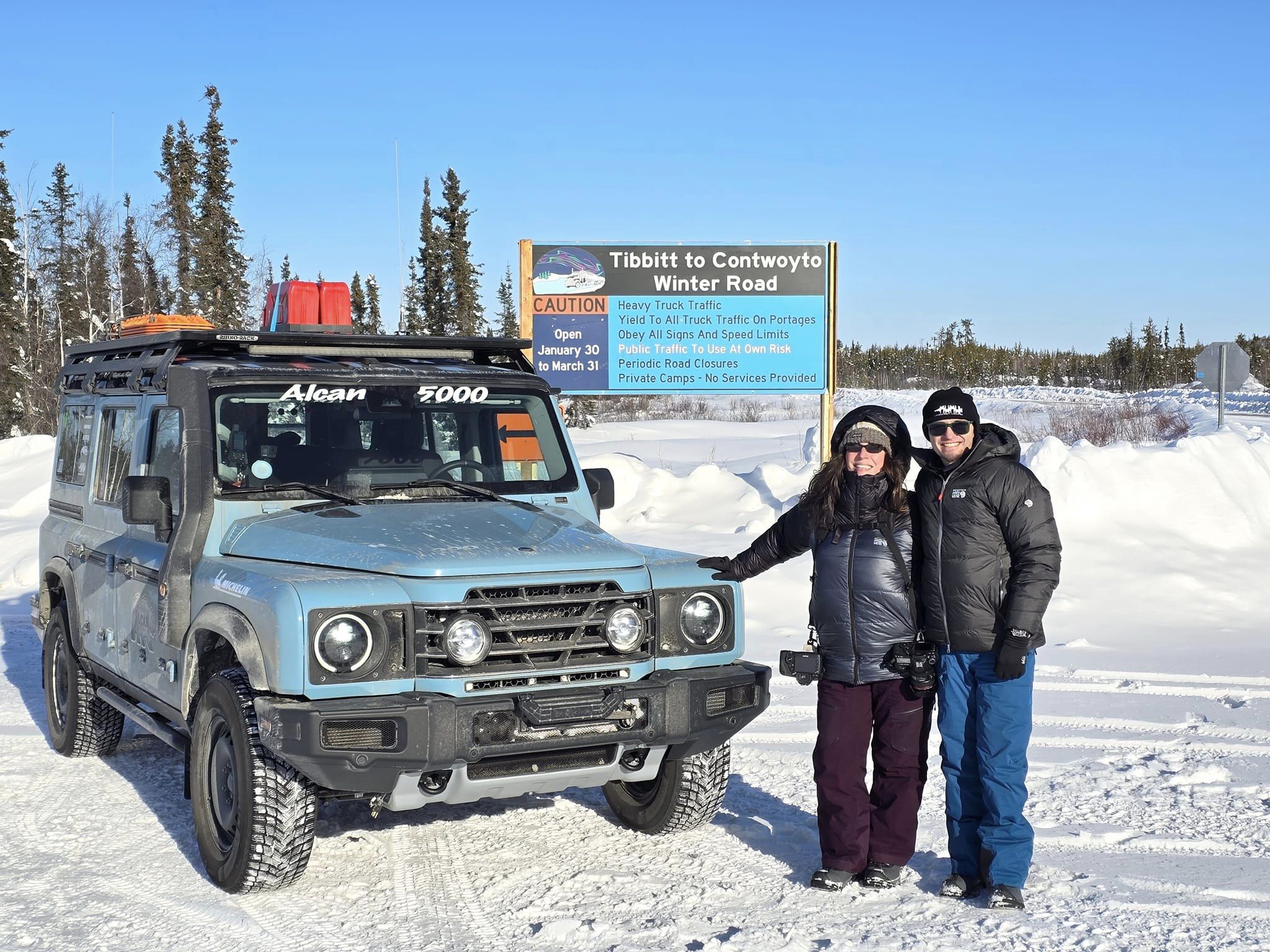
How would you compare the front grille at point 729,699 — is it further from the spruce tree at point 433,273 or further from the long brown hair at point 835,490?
the spruce tree at point 433,273

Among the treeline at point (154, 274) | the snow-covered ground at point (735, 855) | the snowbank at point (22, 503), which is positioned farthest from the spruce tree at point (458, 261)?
the snow-covered ground at point (735, 855)

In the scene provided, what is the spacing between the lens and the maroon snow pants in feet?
15.7

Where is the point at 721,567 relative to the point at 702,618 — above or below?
above

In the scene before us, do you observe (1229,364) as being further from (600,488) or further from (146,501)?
(146,501)

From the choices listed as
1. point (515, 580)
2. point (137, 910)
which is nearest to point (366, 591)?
point (515, 580)

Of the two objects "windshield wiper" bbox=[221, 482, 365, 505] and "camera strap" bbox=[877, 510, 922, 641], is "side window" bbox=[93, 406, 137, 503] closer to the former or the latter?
"windshield wiper" bbox=[221, 482, 365, 505]

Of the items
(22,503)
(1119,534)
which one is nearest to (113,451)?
(1119,534)

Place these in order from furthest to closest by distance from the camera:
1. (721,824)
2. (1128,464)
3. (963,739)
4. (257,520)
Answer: (1128,464) → (721,824) → (257,520) → (963,739)

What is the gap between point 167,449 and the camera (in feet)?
18.8

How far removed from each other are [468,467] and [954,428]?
2.22 meters

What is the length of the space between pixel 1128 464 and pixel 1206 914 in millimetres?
10323

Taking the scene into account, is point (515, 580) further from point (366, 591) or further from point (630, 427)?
point (630, 427)

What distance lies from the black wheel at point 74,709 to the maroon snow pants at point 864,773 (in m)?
4.04

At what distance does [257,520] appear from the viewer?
5.18 metres
